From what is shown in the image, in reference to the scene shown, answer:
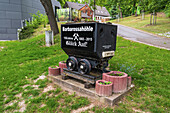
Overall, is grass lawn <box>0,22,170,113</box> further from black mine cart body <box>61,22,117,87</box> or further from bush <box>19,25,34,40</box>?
bush <box>19,25,34,40</box>

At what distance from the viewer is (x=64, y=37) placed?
16.6 feet

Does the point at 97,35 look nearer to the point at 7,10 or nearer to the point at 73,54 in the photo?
the point at 73,54

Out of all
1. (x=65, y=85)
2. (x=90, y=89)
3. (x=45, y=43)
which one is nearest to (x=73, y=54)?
(x=65, y=85)

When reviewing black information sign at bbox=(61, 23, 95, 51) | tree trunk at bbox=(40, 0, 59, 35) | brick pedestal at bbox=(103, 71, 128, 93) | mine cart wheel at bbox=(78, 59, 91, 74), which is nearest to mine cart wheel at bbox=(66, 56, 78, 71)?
mine cart wheel at bbox=(78, 59, 91, 74)

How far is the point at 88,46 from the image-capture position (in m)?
4.20

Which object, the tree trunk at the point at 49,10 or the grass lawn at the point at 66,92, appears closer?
the grass lawn at the point at 66,92

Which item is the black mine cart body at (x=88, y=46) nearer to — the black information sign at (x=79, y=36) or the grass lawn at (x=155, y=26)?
the black information sign at (x=79, y=36)

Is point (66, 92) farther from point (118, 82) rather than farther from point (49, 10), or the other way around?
point (49, 10)

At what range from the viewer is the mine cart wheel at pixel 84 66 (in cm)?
434

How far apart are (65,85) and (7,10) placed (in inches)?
762

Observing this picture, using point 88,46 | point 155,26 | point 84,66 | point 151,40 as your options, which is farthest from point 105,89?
point 155,26

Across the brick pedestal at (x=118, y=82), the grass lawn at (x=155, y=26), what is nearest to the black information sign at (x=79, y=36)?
the brick pedestal at (x=118, y=82)

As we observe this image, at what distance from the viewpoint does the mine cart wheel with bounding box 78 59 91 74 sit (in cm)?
434

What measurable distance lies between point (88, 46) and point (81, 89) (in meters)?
1.36
